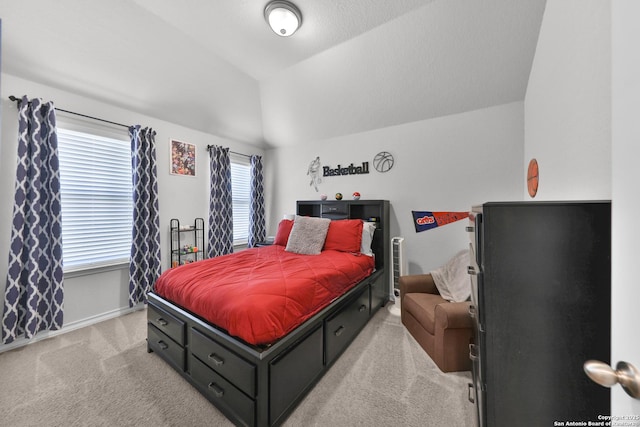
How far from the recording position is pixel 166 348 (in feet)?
6.01

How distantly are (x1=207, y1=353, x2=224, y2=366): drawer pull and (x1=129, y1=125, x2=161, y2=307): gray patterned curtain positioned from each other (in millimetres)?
1944

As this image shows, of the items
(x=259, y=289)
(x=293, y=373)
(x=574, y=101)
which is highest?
(x=574, y=101)

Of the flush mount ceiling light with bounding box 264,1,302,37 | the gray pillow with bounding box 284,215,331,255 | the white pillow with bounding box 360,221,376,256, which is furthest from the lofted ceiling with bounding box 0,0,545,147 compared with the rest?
the gray pillow with bounding box 284,215,331,255

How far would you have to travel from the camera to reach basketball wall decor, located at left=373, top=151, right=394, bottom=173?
3.30m

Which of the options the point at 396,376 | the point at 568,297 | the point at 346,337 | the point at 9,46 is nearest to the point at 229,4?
the point at 9,46

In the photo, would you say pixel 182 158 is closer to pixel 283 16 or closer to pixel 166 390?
pixel 283 16

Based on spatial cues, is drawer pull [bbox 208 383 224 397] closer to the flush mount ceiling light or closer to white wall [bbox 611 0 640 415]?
white wall [bbox 611 0 640 415]

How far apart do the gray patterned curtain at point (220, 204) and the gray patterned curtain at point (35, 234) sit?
5.16ft

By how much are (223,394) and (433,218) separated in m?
2.76

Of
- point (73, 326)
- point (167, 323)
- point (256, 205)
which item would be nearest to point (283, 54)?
point (256, 205)

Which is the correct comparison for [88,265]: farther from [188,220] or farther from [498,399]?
[498,399]

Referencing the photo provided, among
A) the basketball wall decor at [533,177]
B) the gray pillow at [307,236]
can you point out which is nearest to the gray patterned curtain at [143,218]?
the gray pillow at [307,236]

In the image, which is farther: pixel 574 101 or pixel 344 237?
pixel 344 237

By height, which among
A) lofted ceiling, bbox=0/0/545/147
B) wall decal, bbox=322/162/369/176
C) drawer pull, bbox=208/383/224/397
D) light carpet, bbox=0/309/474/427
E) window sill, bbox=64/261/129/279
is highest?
lofted ceiling, bbox=0/0/545/147
